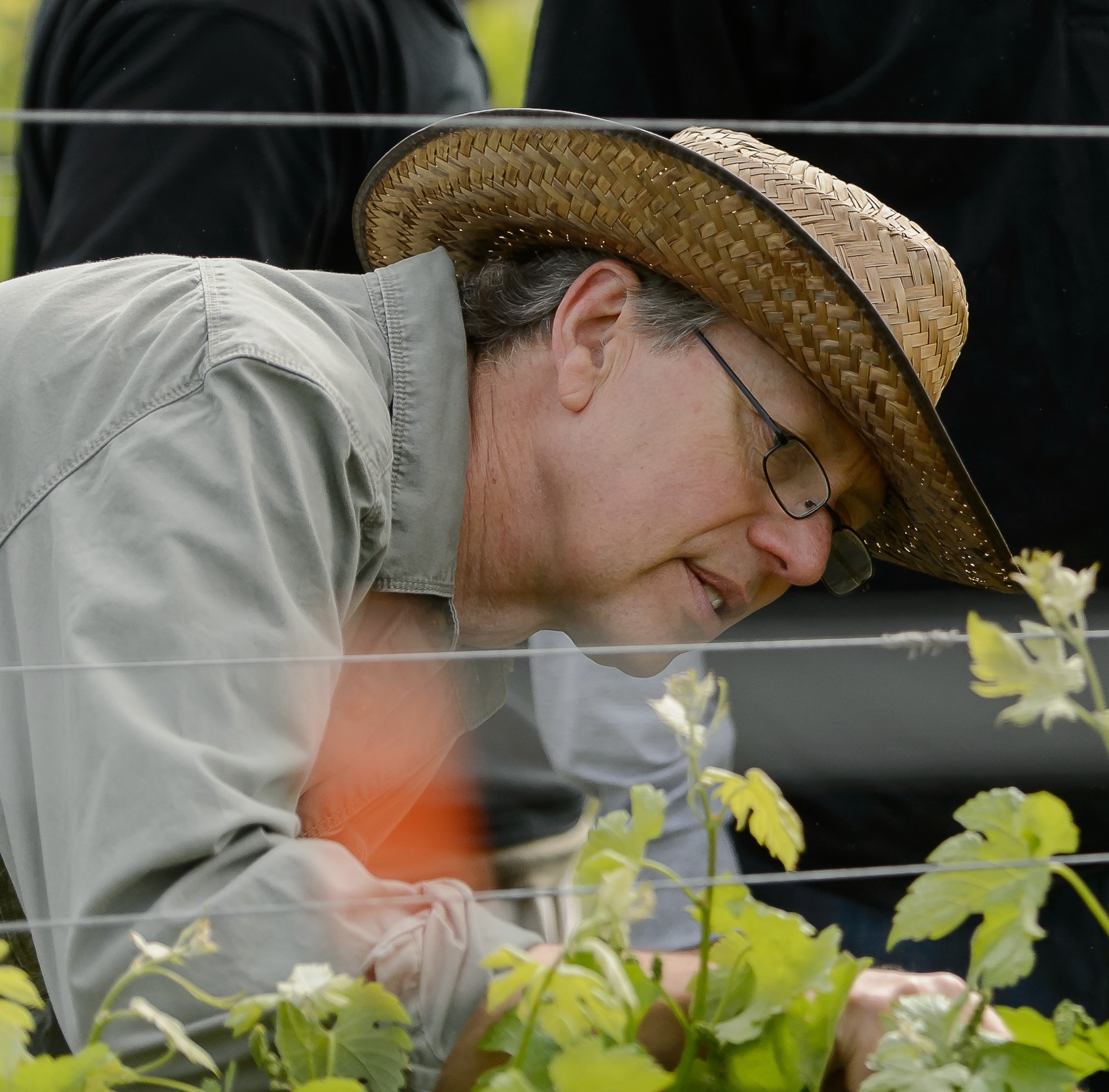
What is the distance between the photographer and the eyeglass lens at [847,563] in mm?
1689

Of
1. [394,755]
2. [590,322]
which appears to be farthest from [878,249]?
[394,755]

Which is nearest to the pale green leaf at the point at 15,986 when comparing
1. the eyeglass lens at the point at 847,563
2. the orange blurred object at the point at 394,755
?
the orange blurred object at the point at 394,755

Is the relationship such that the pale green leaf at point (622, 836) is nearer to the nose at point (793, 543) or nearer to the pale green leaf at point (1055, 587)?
the pale green leaf at point (1055, 587)

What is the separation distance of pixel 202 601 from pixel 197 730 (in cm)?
10

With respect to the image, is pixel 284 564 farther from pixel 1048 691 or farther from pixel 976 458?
pixel 976 458

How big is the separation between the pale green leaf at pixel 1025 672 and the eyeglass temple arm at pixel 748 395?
797mm

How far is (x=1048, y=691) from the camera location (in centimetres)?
72

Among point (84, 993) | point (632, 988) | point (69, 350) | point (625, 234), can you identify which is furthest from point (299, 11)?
point (632, 988)

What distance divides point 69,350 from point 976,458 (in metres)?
1.36

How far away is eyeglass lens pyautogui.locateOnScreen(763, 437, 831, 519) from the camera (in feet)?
5.02

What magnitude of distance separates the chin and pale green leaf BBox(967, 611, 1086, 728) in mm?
826

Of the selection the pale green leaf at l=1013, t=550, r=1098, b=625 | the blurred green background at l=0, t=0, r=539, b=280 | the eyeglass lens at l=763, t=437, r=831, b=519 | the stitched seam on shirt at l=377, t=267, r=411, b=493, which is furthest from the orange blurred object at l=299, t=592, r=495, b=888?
the blurred green background at l=0, t=0, r=539, b=280

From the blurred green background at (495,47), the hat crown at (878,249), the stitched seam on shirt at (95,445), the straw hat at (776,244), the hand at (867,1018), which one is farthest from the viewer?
the blurred green background at (495,47)

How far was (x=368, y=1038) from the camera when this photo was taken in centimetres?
76
